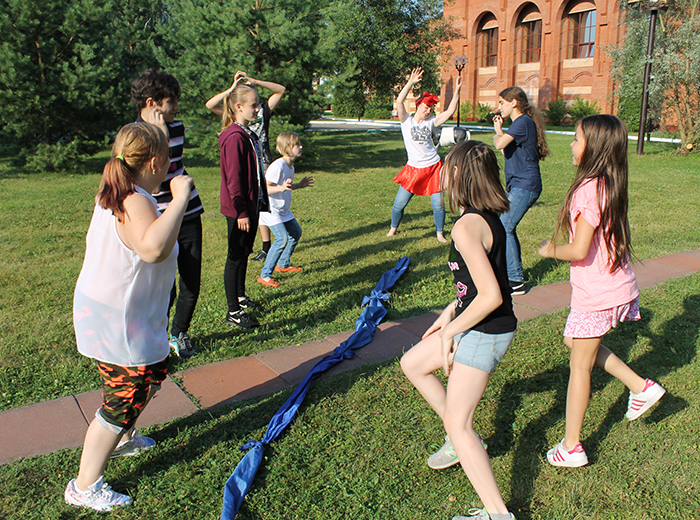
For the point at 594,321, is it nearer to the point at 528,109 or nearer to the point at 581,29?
the point at 528,109

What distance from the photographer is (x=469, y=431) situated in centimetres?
232

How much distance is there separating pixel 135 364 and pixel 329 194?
32.0 ft

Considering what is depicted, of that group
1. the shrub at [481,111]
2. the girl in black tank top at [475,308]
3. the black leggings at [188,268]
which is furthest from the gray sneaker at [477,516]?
the shrub at [481,111]

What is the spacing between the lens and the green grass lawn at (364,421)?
264cm

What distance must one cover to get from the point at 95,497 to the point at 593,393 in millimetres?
2999

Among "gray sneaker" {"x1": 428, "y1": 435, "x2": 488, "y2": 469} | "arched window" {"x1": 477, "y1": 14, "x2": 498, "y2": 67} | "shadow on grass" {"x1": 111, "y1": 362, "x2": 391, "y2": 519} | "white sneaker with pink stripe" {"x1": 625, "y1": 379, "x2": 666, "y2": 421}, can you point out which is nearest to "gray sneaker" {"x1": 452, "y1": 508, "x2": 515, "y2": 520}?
"gray sneaker" {"x1": 428, "y1": 435, "x2": 488, "y2": 469}

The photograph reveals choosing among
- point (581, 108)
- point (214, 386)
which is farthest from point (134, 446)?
point (581, 108)

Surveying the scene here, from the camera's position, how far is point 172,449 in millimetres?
3045

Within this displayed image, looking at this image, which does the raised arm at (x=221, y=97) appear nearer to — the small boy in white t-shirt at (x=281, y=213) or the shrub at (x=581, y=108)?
the small boy in white t-shirt at (x=281, y=213)

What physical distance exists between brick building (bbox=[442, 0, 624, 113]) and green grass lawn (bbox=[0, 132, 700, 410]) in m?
26.4

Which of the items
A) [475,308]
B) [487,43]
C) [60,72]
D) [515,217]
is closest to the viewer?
[475,308]

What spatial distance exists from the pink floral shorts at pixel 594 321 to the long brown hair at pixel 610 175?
0.73 feet

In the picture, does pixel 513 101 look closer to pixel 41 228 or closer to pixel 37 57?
pixel 41 228

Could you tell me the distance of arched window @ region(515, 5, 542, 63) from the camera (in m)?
41.1
